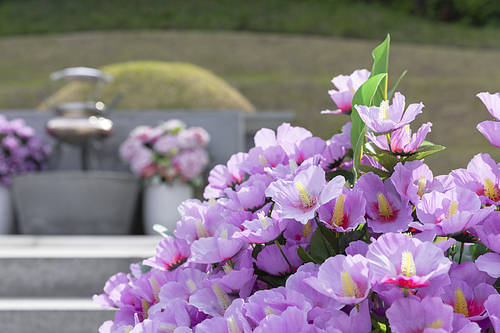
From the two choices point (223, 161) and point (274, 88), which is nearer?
point (223, 161)

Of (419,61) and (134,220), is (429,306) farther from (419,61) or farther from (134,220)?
(419,61)

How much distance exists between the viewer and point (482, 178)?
0.62m

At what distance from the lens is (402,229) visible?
0.57 metres

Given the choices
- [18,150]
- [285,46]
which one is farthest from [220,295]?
[285,46]

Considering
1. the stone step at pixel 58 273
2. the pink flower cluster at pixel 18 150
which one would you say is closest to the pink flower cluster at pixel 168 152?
Answer: the pink flower cluster at pixel 18 150

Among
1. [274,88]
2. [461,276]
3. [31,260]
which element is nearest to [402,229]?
[461,276]

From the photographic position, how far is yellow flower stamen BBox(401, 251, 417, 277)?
0.46 m

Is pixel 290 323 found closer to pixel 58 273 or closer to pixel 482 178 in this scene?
pixel 482 178

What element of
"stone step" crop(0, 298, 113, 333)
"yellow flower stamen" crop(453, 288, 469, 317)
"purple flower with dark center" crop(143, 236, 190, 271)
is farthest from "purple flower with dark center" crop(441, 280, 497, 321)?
"stone step" crop(0, 298, 113, 333)

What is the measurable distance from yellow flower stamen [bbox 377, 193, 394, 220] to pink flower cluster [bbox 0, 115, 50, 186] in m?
4.25

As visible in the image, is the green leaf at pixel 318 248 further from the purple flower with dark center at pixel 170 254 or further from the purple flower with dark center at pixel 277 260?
the purple flower with dark center at pixel 170 254

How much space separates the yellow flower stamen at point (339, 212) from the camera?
0.55 meters

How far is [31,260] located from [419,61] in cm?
912

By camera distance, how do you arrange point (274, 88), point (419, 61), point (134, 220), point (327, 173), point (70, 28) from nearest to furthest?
1. point (327, 173)
2. point (134, 220)
3. point (274, 88)
4. point (419, 61)
5. point (70, 28)
